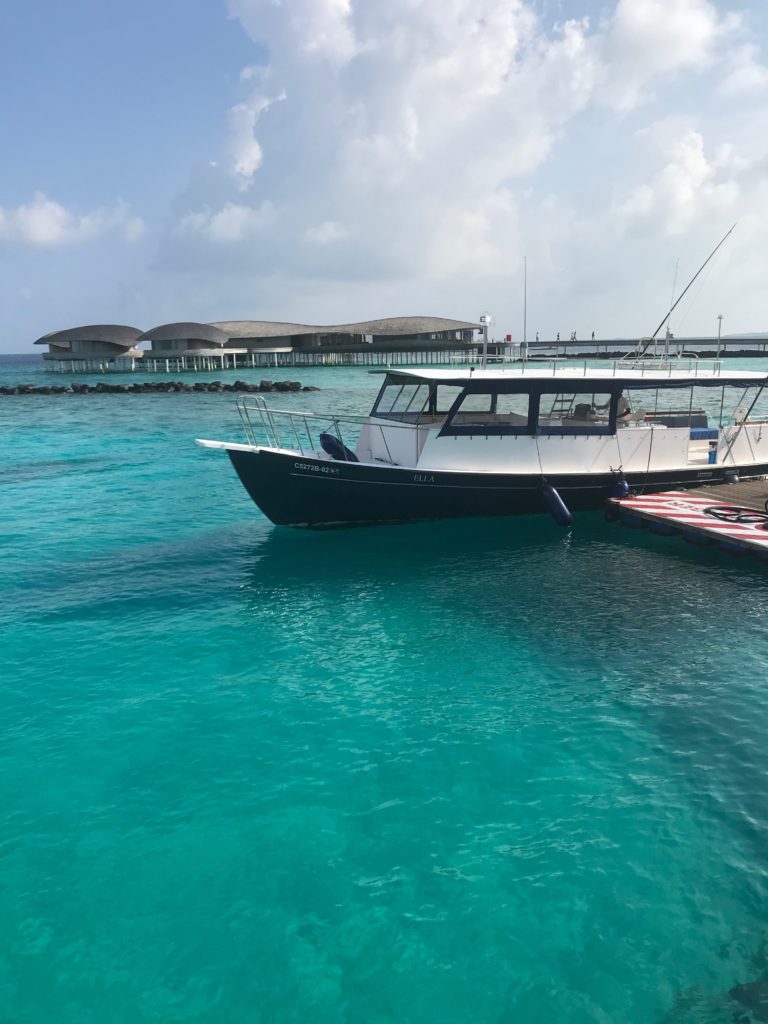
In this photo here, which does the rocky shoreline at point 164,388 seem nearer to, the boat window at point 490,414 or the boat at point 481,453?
the boat at point 481,453

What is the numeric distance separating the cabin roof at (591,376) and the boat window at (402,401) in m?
0.29

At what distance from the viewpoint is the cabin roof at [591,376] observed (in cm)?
1702

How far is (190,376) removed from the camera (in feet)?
310

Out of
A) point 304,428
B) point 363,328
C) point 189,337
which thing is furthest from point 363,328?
point 304,428

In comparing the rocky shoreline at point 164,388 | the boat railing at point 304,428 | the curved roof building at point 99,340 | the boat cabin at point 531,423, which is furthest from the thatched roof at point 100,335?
the boat cabin at point 531,423

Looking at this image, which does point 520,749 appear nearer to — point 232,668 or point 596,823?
point 596,823

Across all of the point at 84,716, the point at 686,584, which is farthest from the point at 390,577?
the point at 84,716

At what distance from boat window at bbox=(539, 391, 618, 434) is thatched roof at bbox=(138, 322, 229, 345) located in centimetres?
8749

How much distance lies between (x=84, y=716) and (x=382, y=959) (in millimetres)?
5441

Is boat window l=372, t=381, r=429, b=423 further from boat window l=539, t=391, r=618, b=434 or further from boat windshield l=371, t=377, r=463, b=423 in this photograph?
boat window l=539, t=391, r=618, b=434

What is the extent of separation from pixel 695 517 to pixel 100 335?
102m

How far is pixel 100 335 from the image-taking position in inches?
4060

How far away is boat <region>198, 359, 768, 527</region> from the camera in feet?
54.7

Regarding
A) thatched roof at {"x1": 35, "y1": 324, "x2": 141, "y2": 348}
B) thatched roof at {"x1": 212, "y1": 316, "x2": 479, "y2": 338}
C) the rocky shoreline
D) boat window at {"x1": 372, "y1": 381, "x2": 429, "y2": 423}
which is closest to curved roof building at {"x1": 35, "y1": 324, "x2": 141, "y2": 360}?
thatched roof at {"x1": 35, "y1": 324, "x2": 141, "y2": 348}
